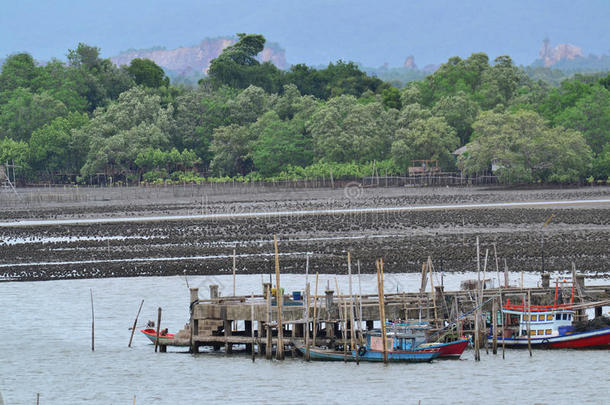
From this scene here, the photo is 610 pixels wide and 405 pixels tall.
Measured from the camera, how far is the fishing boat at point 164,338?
121ft

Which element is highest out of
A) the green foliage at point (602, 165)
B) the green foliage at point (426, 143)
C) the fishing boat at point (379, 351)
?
the green foliage at point (426, 143)

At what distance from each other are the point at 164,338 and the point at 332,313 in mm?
7108

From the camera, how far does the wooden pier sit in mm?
33719

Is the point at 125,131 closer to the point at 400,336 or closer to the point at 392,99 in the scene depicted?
the point at 392,99

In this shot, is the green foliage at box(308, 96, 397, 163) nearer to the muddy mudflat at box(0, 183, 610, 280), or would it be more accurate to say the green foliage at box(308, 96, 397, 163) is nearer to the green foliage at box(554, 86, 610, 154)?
the muddy mudflat at box(0, 183, 610, 280)

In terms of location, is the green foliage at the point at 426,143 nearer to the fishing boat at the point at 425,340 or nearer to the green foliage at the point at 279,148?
the green foliage at the point at 279,148

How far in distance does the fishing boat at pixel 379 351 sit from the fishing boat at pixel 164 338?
5.49 m

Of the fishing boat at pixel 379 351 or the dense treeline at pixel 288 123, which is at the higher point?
the dense treeline at pixel 288 123

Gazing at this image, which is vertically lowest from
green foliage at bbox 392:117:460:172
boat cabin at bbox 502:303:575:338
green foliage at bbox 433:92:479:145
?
boat cabin at bbox 502:303:575:338

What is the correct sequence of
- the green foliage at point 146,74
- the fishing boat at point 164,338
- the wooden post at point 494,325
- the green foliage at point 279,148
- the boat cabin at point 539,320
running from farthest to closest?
the green foliage at point 146,74
the green foliage at point 279,148
the fishing boat at point 164,338
the boat cabin at point 539,320
the wooden post at point 494,325

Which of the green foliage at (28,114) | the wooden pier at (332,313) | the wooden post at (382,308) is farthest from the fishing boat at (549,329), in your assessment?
the green foliage at (28,114)

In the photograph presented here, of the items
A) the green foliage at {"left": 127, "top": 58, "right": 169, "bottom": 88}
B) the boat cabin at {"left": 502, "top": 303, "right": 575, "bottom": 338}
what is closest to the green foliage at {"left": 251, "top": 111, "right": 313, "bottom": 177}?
the green foliage at {"left": 127, "top": 58, "right": 169, "bottom": 88}

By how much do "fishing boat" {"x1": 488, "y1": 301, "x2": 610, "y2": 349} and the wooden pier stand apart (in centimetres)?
49

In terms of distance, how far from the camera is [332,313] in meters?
33.9
